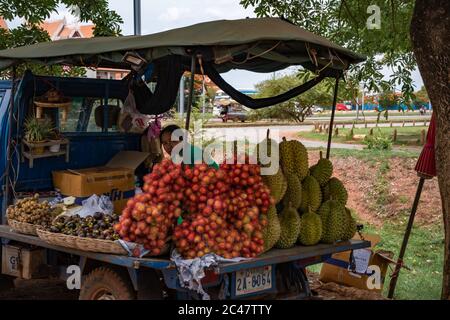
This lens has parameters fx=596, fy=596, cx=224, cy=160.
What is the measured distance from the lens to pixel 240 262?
4.30m

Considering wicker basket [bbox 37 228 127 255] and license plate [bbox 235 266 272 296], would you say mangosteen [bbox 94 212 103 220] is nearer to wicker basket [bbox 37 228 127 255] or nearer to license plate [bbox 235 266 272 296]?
wicker basket [bbox 37 228 127 255]

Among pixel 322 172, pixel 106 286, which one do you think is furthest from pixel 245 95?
pixel 106 286

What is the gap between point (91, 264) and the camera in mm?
4895

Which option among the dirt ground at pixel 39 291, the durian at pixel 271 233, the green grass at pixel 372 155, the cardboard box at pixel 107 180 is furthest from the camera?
the green grass at pixel 372 155

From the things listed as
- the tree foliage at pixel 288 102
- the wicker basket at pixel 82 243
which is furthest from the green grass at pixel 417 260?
the tree foliage at pixel 288 102

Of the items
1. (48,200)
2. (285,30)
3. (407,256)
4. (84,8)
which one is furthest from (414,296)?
(84,8)

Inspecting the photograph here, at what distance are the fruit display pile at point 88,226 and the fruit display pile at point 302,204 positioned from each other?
4.14ft

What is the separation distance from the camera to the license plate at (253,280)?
4438 mm

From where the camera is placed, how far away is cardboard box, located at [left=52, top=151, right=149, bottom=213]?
19.8 ft

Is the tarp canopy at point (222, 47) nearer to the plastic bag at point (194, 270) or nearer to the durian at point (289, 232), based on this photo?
the durian at point (289, 232)

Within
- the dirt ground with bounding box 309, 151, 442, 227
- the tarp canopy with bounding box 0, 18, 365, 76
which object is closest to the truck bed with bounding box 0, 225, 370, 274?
the tarp canopy with bounding box 0, 18, 365, 76

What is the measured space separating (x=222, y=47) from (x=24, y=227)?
8.01 feet

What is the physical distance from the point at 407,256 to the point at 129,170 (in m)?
4.52
